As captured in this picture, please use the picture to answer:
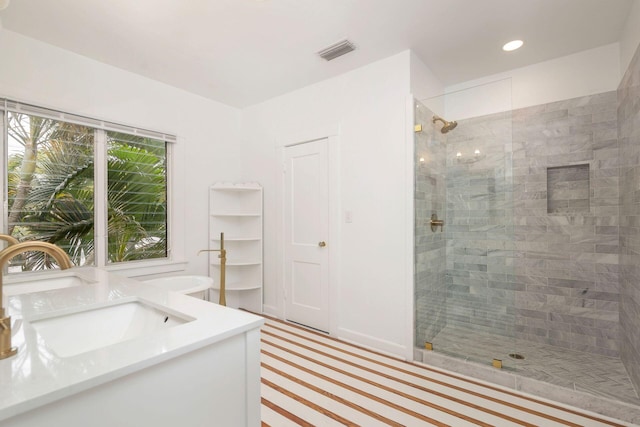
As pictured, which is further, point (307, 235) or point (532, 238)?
point (307, 235)

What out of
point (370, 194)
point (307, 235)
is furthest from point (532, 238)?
point (307, 235)

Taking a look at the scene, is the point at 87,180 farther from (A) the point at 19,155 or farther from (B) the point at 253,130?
(B) the point at 253,130

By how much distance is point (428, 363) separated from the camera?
8.28ft

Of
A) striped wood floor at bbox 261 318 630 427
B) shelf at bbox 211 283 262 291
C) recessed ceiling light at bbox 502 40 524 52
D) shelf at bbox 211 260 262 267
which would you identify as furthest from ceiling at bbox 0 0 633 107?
striped wood floor at bbox 261 318 630 427

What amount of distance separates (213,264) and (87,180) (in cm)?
150

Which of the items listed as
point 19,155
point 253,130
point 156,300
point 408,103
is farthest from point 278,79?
point 156,300

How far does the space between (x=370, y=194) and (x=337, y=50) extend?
50.0 inches

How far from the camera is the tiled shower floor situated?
6.72ft

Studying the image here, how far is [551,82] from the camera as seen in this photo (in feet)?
9.23

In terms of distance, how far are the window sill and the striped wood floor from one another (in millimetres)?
1406

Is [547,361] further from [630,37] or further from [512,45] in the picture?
[512,45]

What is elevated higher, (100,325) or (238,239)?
(238,239)

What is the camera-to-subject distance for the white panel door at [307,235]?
10.5 feet

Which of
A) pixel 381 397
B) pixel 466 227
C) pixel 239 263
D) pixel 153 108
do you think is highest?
pixel 153 108
